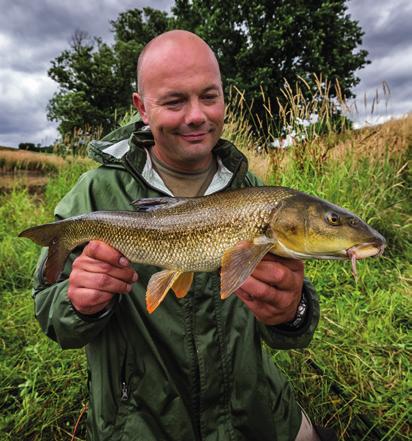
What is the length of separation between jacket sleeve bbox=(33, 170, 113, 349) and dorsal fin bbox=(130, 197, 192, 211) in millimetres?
386

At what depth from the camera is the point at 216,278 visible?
1.80 m

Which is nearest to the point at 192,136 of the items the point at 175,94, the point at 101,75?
the point at 175,94

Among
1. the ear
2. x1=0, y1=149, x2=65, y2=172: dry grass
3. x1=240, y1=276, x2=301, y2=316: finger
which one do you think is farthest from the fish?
x1=0, y1=149, x2=65, y2=172: dry grass

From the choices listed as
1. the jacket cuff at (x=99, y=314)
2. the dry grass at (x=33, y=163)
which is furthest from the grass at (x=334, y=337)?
the dry grass at (x=33, y=163)

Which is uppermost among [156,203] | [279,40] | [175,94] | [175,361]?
[279,40]

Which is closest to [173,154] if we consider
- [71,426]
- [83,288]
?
[83,288]

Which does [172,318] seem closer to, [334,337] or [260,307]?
[260,307]

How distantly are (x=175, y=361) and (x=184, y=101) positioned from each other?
4.32ft

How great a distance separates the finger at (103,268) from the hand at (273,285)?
467 mm

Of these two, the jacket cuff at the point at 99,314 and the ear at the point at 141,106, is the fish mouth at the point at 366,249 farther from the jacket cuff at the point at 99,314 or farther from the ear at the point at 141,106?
the ear at the point at 141,106

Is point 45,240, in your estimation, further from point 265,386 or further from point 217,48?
point 217,48

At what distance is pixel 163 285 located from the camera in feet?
4.87

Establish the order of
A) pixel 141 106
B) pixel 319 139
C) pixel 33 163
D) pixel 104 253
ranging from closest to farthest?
pixel 104 253 → pixel 141 106 → pixel 319 139 → pixel 33 163

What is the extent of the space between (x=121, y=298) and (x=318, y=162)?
129 inches
